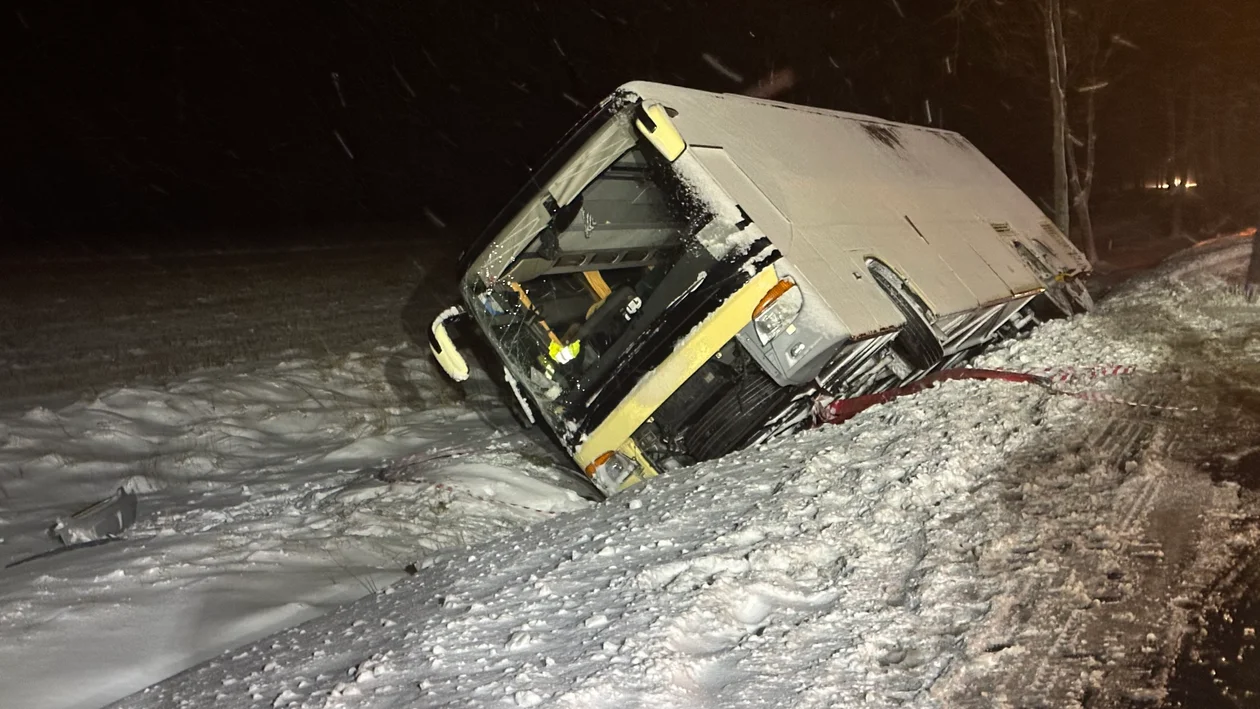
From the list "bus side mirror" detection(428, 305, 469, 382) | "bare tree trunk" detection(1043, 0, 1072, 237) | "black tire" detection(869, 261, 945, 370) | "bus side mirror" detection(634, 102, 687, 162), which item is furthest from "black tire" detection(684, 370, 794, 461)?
"bare tree trunk" detection(1043, 0, 1072, 237)

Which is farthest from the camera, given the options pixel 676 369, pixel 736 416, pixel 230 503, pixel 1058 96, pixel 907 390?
pixel 1058 96

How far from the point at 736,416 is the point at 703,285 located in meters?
0.91

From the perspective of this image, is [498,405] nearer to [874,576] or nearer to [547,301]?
[547,301]

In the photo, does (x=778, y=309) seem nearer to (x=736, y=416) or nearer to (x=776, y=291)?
(x=776, y=291)

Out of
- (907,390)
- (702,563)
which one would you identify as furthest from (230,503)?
(907,390)

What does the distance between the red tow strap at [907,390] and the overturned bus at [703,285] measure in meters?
0.10

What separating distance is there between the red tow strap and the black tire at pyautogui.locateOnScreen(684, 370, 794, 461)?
0.39 meters

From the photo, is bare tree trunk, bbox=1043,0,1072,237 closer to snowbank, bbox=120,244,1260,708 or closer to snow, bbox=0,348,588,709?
snow, bbox=0,348,588,709

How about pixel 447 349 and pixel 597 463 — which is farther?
pixel 447 349

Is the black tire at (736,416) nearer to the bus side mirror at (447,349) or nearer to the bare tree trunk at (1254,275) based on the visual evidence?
the bus side mirror at (447,349)

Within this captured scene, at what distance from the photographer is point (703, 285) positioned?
5309 mm

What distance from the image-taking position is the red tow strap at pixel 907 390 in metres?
5.70

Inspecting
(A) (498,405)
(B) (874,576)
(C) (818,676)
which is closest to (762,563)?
(B) (874,576)

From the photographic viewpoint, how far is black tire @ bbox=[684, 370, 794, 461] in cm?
552
